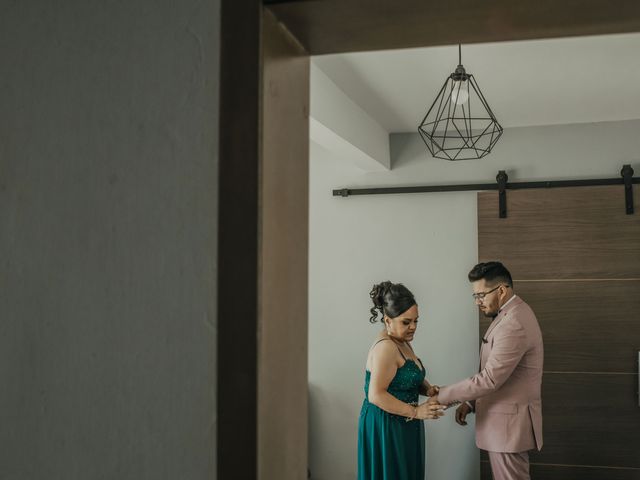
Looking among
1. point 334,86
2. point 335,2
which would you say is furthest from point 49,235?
point 334,86

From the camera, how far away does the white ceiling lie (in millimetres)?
2404

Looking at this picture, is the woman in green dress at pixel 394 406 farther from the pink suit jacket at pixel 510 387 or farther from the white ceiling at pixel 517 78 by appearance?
the white ceiling at pixel 517 78

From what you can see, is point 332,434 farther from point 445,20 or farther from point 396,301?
point 445,20

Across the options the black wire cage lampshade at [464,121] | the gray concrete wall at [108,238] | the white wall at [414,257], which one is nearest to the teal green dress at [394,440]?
the white wall at [414,257]

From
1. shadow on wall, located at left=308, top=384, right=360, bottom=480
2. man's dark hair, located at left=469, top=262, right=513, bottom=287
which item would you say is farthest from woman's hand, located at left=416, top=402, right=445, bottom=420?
shadow on wall, located at left=308, top=384, right=360, bottom=480

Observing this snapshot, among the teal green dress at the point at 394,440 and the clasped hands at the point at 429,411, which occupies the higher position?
the clasped hands at the point at 429,411

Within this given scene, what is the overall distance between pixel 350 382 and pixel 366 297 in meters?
0.56

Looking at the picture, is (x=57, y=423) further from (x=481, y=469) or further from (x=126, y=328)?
(x=481, y=469)

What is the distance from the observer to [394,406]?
9.47 ft

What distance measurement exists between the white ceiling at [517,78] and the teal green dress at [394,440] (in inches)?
52.4

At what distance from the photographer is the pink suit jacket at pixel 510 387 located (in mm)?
2816

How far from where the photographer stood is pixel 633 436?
11.4 ft

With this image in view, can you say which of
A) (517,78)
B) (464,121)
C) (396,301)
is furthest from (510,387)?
(517,78)

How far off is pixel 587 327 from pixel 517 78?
5.15ft
